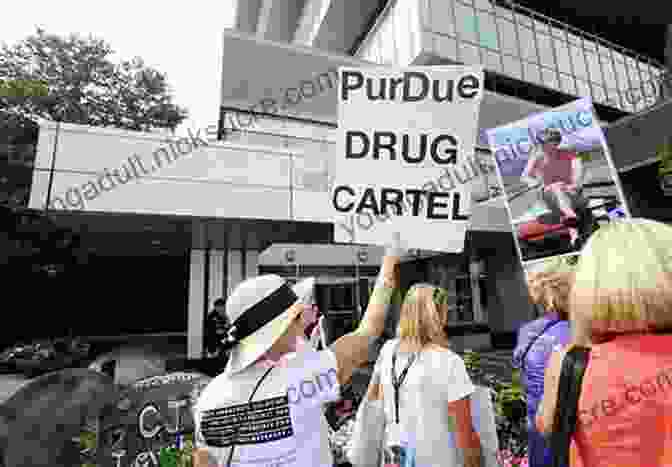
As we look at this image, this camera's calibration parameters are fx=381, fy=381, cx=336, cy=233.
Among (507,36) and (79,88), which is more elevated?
(507,36)

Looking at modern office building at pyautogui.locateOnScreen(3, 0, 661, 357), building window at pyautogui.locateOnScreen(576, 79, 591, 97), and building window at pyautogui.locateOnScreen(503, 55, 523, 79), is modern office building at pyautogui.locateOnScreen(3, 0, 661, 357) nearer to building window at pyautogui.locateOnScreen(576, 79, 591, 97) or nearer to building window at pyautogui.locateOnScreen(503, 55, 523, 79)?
building window at pyautogui.locateOnScreen(576, 79, 591, 97)

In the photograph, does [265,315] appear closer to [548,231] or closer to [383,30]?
[548,231]

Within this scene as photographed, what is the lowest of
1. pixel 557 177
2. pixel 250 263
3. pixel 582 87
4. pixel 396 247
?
pixel 396 247

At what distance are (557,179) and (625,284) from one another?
152 inches

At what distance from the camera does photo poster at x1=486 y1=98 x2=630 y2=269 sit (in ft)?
13.0

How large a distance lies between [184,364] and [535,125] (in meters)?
10.4

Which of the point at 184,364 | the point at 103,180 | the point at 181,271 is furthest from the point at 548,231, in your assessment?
the point at 181,271

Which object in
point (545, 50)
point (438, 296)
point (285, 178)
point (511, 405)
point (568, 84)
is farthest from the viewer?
point (568, 84)

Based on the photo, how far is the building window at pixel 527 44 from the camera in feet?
72.1

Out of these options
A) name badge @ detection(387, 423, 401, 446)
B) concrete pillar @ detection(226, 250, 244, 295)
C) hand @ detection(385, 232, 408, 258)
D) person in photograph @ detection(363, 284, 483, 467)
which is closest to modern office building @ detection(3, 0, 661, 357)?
concrete pillar @ detection(226, 250, 244, 295)

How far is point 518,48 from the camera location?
21844 mm

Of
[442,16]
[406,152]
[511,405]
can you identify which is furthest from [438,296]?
[442,16]

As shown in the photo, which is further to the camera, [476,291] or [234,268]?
[476,291]

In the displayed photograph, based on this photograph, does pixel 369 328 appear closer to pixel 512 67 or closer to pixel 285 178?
pixel 285 178
